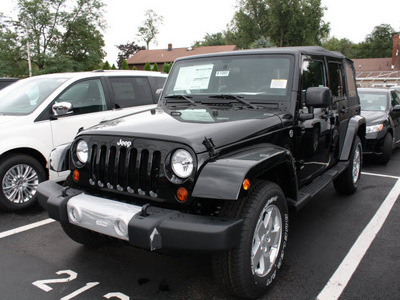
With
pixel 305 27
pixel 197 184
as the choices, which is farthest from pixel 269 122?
pixel 305 27

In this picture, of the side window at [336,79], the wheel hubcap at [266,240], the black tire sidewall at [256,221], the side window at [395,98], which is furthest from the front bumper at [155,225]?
the side window at [395,98]

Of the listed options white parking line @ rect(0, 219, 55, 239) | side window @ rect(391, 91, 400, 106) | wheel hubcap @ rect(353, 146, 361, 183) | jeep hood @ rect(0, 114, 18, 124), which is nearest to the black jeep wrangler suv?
white parking line @ rect(0, 219, 55, 239)

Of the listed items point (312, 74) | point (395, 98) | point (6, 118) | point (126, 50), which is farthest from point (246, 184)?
point (126, 50)

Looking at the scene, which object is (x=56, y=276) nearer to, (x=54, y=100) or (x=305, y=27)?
(x=54, y=100)

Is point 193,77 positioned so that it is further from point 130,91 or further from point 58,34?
point 58,34

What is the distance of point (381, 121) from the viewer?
7.51m

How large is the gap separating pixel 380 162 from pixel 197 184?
6428 mm

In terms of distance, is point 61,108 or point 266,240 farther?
point 61,108

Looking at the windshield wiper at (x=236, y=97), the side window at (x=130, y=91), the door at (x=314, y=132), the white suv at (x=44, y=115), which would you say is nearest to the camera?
the windshield wiper at (x=236, y=97)

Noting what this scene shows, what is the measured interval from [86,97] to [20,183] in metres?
1.62

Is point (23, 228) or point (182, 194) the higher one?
point (182, 194)

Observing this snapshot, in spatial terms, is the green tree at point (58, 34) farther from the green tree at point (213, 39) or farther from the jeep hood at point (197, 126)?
the green tree at point (213, 39)

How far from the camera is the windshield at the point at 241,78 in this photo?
146 inches

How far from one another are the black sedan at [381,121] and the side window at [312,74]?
11.6 feet
